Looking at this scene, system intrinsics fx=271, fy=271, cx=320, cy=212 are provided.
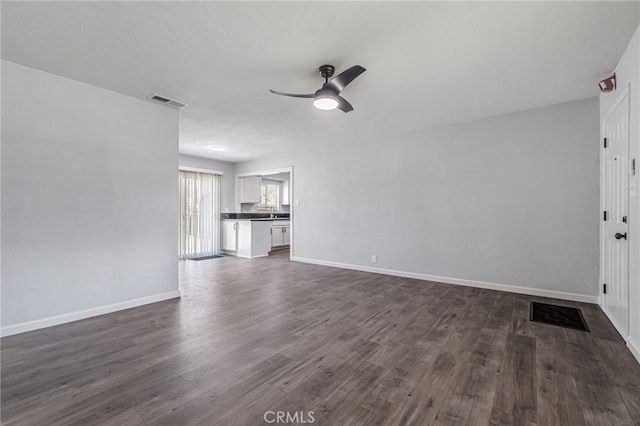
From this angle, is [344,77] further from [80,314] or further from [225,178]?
[225,178]

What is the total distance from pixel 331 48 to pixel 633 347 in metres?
3.46

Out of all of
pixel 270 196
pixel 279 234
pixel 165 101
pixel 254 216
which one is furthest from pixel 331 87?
pixel 270 196

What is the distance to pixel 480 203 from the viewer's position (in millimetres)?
4125

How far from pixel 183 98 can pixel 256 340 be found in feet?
9.83

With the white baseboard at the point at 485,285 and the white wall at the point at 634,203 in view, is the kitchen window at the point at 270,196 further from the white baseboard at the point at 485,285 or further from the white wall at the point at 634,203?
the white wall at the point at 634,203

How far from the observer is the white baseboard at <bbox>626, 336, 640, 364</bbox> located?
206 cm

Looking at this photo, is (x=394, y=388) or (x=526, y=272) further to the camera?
(x=526, y=272)

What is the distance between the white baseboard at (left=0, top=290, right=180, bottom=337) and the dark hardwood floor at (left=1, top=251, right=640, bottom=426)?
0.32ft

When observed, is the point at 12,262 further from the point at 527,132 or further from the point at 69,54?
the point at 527,132

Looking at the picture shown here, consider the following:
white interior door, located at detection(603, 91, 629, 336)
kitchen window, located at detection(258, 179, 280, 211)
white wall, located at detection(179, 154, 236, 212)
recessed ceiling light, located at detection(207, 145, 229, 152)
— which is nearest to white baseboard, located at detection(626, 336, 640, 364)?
white interior door, located at detection(603, 91, 629, 336)

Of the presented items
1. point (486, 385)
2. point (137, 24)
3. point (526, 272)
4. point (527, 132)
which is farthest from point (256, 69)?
point (526, 272)

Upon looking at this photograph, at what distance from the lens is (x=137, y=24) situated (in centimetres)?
207

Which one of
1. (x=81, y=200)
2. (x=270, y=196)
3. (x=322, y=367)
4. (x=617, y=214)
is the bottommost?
(x=322, y=367)

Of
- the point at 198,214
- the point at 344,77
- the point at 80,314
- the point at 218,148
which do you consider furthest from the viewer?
the point at 198,214
